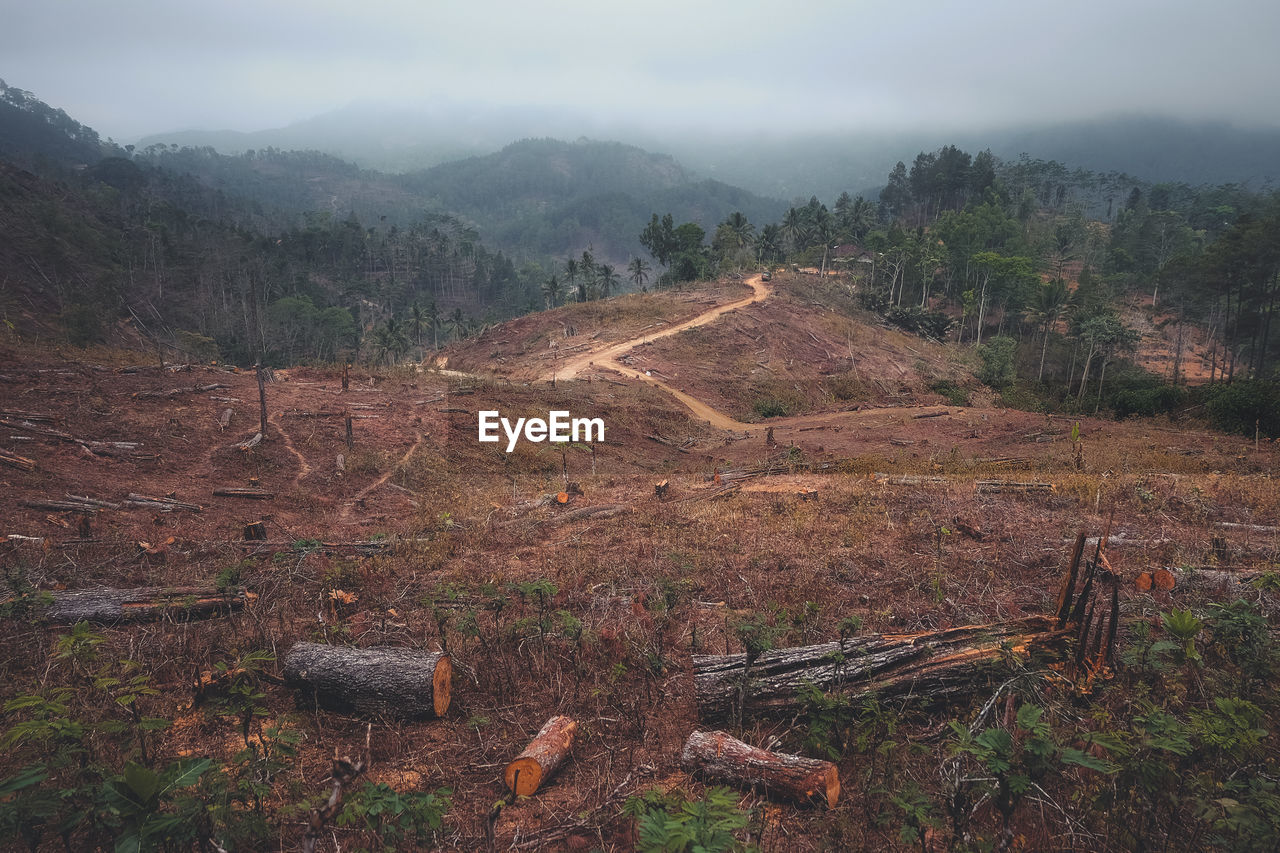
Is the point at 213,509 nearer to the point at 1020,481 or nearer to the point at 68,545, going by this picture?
the point at 68,545

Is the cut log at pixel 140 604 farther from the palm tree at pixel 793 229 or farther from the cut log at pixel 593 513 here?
the palm tree at pixel 793 229

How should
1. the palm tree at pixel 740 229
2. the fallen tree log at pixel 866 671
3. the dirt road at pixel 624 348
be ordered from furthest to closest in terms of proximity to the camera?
1. the palm tree at pixel 740 229
2. the dirt road at pixel 624 348
3. the fallen tree log at pixel 866 671

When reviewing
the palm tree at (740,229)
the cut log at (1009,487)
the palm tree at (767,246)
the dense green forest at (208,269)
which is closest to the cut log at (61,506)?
the dense green forest at (208,269)

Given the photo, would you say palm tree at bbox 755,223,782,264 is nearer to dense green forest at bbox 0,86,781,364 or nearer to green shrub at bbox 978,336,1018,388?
dense green forest at bbox 0,86,781,364

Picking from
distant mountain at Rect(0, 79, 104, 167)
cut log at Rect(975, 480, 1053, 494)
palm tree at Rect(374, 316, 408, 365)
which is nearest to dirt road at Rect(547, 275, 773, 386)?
cut log at Rect(975, 480, 1053, 494)

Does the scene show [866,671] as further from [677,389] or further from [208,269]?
[208,269]

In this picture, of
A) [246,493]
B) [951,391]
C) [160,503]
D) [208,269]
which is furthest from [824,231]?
[208,269]
